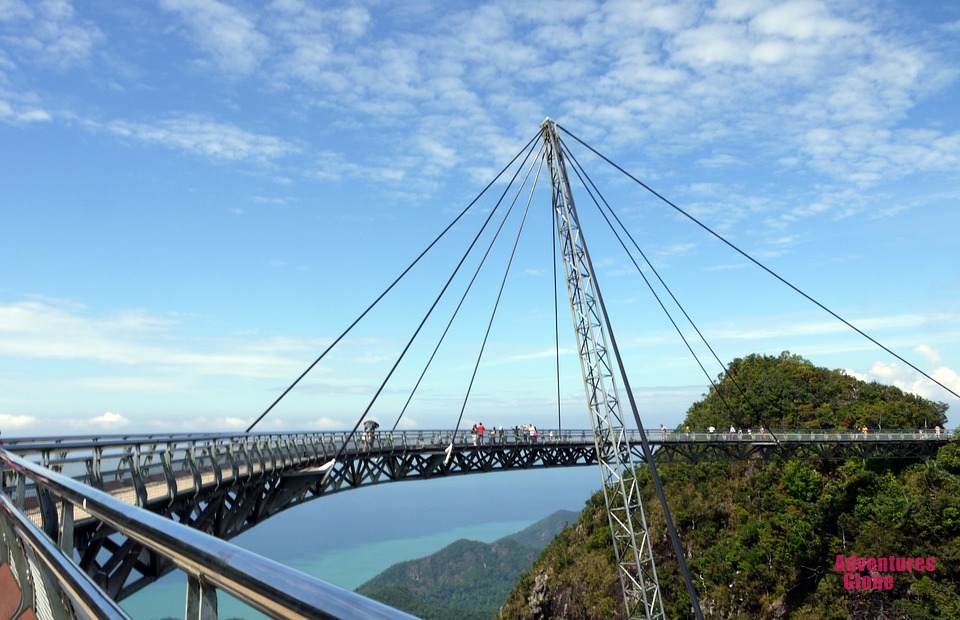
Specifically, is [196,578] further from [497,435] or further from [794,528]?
[794,528]

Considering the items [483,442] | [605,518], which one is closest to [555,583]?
[605,518]

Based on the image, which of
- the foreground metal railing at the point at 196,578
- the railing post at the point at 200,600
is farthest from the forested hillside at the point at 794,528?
the railing post at the point at 200,600

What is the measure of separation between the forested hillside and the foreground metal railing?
54238mm

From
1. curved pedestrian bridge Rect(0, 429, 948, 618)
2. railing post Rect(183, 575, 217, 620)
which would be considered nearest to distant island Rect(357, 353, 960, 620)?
curved pedestrian bridge Rect(0, 429, 948, 618)

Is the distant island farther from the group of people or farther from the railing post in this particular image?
the railing post

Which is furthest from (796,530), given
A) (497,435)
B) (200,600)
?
(200,600)

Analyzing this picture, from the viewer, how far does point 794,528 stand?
5553cm

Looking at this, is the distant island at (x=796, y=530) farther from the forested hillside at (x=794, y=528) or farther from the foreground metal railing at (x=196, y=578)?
the foreground metal railing at (x=196, y=578)

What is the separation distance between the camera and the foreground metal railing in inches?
55.6

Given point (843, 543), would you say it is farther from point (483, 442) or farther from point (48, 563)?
point (48, 563)

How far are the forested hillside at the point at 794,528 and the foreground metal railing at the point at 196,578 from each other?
54238 millimetres

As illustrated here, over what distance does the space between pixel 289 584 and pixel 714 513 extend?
68.6 m

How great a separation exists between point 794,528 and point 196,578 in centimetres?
6187

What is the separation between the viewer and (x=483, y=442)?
126 ft
